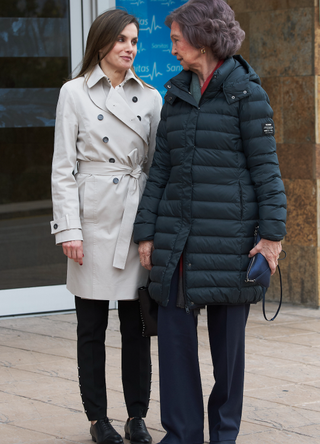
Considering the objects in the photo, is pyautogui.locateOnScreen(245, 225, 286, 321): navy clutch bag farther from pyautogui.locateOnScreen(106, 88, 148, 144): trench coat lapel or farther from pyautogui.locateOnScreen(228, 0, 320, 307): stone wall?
pyautogui.locateOnScreen(228, 0, 320, 307): stone wall

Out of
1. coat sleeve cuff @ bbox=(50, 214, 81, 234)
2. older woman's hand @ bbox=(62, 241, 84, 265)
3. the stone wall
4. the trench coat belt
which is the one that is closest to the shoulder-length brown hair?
the trench coat belt

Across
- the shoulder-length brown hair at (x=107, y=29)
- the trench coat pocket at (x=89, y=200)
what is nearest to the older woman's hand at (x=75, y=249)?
the trench coat pocket at (x=89, y=200)

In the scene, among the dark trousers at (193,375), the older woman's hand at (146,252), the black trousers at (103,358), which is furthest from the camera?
the black trousers at (103,358)

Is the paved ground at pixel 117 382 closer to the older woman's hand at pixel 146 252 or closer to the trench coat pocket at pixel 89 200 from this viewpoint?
the older woman's hand at pixel 146 252

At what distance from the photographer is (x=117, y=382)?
446 centimetres

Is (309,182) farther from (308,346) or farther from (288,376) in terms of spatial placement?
(288,376)

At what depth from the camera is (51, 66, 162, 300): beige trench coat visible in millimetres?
3438

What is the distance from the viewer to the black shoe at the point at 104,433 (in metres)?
3.47

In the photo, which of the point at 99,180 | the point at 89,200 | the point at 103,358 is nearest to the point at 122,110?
the point at 99,180

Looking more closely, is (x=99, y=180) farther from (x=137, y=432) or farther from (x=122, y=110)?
(x=137, y=432)

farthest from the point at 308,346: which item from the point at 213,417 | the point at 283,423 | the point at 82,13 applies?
the point at 82,13

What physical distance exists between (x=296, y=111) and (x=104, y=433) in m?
4.00

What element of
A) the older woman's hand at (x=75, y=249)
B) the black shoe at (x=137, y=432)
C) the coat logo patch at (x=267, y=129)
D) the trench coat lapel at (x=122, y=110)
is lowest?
the black shoe at (x=137, y=432)

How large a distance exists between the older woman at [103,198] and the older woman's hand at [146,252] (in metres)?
0.09
